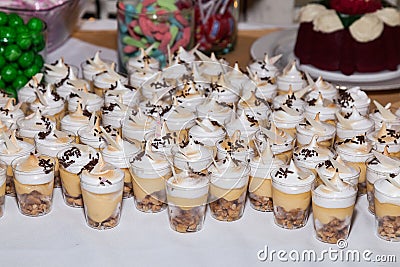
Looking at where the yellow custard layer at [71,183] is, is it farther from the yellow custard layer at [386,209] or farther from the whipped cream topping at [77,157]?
the yellow custard layer at [386,209]

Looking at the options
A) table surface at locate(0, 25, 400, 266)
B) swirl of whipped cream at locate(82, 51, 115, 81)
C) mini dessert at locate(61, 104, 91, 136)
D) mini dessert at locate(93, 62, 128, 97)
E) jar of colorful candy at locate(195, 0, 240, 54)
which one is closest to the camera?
table surface at locate(0, 25, 400, 266)

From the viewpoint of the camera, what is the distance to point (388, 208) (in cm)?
145

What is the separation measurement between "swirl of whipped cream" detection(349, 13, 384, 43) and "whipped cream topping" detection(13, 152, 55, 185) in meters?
1.11

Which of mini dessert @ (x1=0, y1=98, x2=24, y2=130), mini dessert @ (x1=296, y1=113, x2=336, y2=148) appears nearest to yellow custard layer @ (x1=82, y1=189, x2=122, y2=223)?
mini dessert @ (x1=0, y1=98, x2=24, y2=130)

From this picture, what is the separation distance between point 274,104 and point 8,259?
33.0 inches

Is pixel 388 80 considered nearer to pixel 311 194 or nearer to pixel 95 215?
pixel 311 194

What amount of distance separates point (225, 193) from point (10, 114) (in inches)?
23.7

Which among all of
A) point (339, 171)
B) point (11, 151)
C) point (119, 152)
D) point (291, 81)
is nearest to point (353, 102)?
point (291, 81)

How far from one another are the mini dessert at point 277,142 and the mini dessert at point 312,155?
2 centimetres

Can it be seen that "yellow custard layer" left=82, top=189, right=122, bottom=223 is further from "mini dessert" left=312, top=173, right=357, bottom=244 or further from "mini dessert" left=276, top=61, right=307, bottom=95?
"mini dessert" left=276, top=61, right=307, bottom=95

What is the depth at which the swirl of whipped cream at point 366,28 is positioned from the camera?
2205 mm

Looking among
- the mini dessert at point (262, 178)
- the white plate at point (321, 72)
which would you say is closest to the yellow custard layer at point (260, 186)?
the mini dessert at point (262, 178)

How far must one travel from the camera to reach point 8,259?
1.38 metres

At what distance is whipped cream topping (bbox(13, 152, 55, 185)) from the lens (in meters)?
1.50
